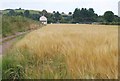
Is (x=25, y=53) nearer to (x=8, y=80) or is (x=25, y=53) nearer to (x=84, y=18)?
(x=8, y=80)

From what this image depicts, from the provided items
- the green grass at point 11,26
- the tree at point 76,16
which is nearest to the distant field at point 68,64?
the green grass at point 11,26

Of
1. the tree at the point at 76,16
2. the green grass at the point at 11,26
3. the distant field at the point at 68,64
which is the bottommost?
the tree at the point at 76,16

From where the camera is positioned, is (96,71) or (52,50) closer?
(96,71)

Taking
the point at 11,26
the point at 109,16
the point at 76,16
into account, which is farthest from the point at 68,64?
the point at 76,16

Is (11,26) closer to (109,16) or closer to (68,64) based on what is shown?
(68,64)

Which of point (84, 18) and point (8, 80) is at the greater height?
point (8, 80)

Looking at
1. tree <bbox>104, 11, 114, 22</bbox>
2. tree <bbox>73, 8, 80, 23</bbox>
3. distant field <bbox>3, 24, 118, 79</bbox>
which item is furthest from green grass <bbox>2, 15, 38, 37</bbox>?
tree <bbox>73, 8, 80, 23</bbox>

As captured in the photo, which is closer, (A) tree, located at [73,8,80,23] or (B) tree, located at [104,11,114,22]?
(B) tree, located at [104,11,114,22]

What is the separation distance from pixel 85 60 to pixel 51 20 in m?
74.1

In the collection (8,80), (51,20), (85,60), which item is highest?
A: (85,60)

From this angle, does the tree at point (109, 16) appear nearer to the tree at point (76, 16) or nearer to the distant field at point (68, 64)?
the tree at point (76, 16)

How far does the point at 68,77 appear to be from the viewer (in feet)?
11.4

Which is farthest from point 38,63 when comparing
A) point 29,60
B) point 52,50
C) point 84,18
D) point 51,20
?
point 51,20

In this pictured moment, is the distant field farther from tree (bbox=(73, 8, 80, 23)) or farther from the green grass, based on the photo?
tree (bbox=(73, 8, 80, 23))
